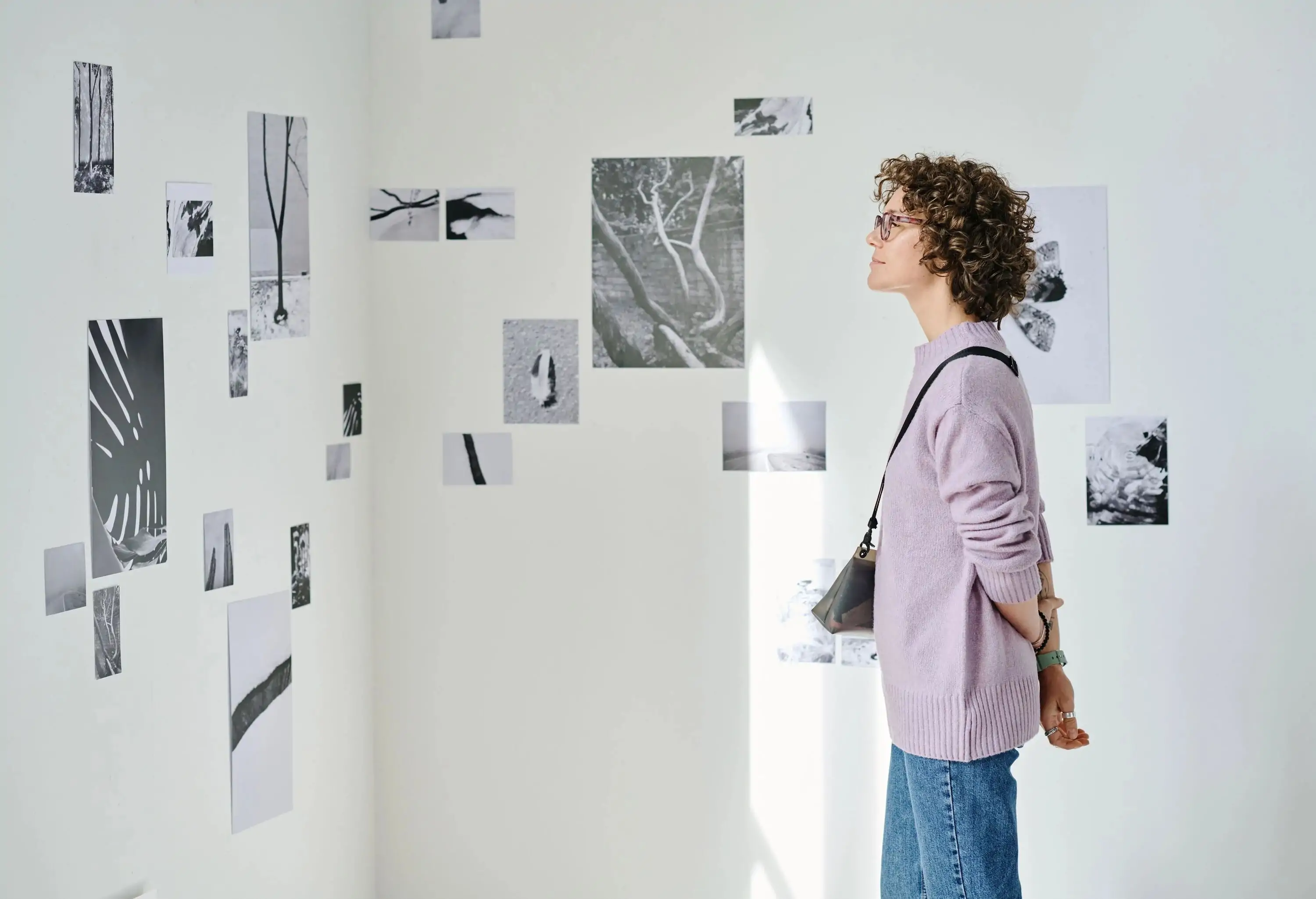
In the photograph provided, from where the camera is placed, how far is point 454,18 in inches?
90.7

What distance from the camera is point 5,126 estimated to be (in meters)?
1.38

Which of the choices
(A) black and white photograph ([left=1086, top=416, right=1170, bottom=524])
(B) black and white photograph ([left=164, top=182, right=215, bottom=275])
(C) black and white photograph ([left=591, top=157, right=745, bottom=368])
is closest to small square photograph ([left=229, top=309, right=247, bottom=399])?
(B) black and white photograph ([left=164, top=182, right=215, bottom=275])

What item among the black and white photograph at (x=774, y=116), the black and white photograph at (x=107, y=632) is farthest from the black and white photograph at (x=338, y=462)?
the black and white photograph at (x=774, y=116)

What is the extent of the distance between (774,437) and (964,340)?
77cm

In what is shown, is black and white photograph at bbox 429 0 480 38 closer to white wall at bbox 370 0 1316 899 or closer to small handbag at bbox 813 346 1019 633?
white wall at bbox 370 0 1316 899

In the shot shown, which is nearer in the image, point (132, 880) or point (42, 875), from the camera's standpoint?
point (42, 875)

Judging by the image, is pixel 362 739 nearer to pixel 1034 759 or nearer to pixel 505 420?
pixel 505 420

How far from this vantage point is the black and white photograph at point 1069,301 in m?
2.19

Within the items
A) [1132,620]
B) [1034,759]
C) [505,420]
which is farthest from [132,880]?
[1132,620]

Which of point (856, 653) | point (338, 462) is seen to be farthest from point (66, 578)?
point (856, 653)

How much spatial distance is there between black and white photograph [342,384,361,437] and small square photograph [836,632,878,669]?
1066 mm

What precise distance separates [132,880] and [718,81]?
1739 mm

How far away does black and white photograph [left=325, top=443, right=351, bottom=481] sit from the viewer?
216cm

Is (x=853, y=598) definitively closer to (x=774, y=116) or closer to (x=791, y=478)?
(x=791, y=478)
